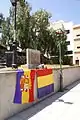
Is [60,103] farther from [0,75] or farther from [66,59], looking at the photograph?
[66,59]

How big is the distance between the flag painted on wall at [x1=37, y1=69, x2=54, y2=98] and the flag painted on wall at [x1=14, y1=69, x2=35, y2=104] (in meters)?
0.93

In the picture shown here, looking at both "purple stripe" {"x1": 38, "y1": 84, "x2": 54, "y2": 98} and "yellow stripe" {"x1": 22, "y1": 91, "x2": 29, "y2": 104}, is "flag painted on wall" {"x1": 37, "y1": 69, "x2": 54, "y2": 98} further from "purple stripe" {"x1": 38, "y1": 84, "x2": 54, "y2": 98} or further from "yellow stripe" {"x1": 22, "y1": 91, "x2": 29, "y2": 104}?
"yellow stripe" {"x1": 22, "y1": 91, "x2": 29, "y2": 104}

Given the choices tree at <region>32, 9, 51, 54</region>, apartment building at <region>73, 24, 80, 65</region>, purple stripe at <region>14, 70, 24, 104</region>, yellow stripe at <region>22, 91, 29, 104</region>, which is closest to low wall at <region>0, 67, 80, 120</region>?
purple stripe at <region>14, 70, 24, 104</region>

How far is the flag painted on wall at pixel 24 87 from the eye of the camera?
8037mm

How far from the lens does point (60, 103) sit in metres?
10.1

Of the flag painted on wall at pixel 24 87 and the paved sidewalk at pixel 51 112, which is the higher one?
the flag painted on wall at pixel 24 87

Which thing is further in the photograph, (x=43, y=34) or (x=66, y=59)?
(x=66, y=59)

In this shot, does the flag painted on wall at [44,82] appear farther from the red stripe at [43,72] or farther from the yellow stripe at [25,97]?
the yellow stripe at [25,97]

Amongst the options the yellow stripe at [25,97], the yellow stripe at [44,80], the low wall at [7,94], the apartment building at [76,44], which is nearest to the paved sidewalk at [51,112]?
the low wall at [7,94]

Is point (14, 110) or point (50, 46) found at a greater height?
point (50, 46)

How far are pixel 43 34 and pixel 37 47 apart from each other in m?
2.17

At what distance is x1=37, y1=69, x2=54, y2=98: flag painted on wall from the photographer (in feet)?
33.1

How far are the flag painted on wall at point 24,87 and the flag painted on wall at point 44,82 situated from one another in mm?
929

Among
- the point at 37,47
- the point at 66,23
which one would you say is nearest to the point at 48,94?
the point at 37,47
